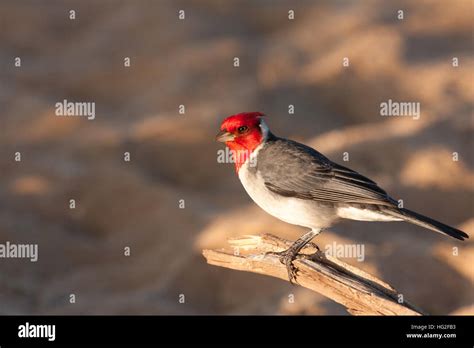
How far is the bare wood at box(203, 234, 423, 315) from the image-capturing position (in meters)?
7.14

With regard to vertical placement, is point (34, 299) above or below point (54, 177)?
below

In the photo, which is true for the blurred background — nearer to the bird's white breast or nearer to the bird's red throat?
the bird's white breast

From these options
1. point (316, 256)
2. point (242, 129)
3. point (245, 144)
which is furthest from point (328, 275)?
point (242, 129)

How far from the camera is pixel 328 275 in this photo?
7.35 m

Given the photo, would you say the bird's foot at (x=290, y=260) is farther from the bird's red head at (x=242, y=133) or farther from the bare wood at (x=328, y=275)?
the bird's red head at (x=242, y=133)

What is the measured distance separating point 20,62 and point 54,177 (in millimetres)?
5255

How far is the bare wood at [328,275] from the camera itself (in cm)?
714

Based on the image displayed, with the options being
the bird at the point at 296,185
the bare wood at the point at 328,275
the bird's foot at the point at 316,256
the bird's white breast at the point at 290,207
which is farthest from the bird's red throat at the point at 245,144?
the bird's foot at the point at 316,256

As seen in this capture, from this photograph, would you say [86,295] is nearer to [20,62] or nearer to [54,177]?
[54,177]

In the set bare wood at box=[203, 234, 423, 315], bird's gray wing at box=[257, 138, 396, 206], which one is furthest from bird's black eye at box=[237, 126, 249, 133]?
bare wood at box=[203, 234, 423, 315]

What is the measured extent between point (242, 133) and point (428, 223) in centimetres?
200

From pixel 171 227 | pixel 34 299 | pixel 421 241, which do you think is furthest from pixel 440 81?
pixel 34 299

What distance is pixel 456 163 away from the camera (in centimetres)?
1405

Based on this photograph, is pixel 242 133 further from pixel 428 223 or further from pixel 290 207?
pixel 428 223
